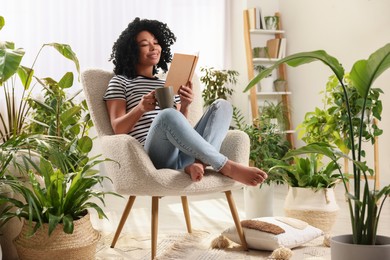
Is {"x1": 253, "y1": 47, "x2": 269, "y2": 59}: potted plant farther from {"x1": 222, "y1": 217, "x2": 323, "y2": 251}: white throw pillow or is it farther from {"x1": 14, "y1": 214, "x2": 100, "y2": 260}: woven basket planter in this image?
{"x1": 14, "y1": 214, "x2": 100, "y2": 260}: woven basket planter

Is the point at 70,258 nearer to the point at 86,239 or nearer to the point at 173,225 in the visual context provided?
the point at 86,239

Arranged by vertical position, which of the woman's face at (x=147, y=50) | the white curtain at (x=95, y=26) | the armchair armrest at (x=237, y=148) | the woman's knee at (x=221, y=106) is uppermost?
the white curtain at (x=95, y=26)

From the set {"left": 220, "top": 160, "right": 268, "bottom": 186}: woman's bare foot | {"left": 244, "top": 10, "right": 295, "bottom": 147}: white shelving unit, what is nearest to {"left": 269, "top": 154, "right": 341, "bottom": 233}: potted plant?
{"left": 220, "top": 160, "right": 268, "bottom": 186}: woman's bare foot

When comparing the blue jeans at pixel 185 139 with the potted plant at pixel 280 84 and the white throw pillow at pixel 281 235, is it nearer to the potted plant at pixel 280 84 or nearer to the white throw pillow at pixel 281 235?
the white throw pillow at pixel 281 235

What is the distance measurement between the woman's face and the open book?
0.36m

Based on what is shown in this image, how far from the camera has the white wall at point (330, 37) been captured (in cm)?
437

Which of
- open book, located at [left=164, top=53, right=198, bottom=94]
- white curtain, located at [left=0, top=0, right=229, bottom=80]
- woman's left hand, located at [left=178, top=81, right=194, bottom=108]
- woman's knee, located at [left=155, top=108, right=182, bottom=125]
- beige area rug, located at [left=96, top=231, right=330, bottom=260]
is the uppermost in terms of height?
white curtain, located at [left=0, top=0, right=229, bottom=80]

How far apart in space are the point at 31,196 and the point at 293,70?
359 centimetres

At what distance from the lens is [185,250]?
2.53 meters

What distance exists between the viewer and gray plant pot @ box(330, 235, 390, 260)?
1.58 m

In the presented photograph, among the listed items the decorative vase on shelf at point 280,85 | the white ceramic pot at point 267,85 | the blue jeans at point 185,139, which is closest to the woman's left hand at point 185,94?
the blue jeans at point 185,139

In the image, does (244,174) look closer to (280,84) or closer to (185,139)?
(185,139)

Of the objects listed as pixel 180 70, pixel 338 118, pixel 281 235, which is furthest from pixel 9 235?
pixel 338 118

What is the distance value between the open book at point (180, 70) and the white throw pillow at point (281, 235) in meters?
0.70
